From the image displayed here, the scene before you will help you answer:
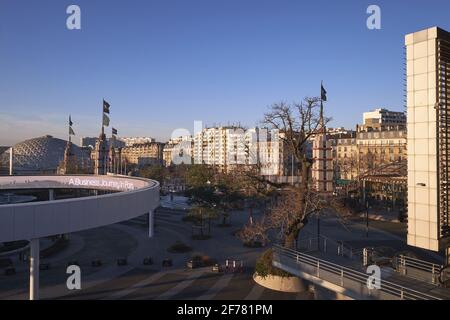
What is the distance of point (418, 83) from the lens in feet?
49.2

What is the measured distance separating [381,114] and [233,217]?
13294 cm

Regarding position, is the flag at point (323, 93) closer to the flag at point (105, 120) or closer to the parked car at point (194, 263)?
the parked car at point (194, 263)

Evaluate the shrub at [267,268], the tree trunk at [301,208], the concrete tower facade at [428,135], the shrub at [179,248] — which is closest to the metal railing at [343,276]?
the tree trunk at [301,208]

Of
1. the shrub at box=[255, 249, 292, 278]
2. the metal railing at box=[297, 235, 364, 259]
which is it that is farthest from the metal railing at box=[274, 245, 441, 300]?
the metal railing at box=[297, 235, 364, 259]

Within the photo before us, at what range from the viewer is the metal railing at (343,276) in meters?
14.0

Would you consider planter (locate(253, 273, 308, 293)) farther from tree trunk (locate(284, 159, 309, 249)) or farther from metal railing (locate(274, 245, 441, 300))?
metal railing (locate(274, 245, 441, 300))

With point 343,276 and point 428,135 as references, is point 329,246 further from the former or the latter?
point 428,135

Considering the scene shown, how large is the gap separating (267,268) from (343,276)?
716cm

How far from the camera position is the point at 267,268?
23172 mm

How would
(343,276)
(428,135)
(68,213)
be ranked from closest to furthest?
1. (428,135)
2. (343,276)
3. (68,213)

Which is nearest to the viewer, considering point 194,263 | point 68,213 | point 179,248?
point 68,213

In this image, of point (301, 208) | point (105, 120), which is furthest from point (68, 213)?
point (105, 120)

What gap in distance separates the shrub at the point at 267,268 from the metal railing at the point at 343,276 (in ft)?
5.55
